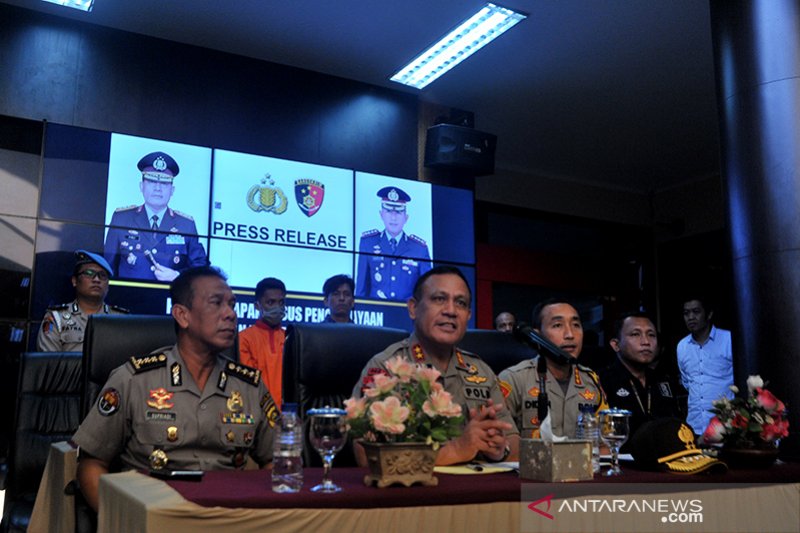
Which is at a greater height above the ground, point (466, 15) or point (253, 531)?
point (466, 15)

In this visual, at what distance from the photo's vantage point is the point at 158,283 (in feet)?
14.9

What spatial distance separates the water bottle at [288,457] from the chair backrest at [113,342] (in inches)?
35.8

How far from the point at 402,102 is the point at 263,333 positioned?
2528mm

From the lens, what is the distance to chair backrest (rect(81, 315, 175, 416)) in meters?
2.08

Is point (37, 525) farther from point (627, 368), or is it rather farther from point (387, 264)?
point (387, 264)

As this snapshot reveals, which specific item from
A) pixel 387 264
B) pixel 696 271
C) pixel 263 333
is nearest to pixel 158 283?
pixel 263 333

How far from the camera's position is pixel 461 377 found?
7.06 ft

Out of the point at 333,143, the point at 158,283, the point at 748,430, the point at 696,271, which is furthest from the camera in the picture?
the point at 696,271

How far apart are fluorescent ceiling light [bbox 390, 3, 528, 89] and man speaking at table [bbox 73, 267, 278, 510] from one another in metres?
3.21

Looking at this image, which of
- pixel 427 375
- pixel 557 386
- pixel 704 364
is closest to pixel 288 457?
pixel 427 375

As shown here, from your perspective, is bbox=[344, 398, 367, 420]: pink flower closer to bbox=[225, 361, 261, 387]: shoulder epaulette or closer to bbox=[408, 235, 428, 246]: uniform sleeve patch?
bbox=[225, 361, 261, 387]: shoulder epaulette

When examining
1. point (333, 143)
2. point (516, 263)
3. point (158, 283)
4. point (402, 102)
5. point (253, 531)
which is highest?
point (402, 102)

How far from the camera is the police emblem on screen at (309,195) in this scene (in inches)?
202

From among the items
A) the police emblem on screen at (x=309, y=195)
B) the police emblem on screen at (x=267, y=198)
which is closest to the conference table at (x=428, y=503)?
the police emblem on screen at (x=267, y=198)
